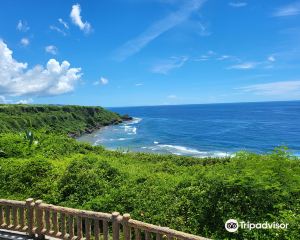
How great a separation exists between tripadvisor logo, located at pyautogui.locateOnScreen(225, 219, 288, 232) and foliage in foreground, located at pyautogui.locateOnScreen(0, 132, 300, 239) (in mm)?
109

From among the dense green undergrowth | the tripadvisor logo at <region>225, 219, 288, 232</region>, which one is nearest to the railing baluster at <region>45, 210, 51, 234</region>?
the tripadvisor logo at <region>225, 219, 288, 232</region>

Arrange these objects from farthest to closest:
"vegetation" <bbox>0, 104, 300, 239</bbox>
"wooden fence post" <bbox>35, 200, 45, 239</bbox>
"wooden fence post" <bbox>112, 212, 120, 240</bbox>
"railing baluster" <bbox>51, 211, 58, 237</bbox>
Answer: "wooden fence post" <bbox>35, 200, 45, 239</bbox> < "railing baluster" <bbox>51, 211, 58, 237</bbox> < "vegetation" <bbox>0, 104, 300, 239</bbox> < "wooden fence post" <bbox>112, 212, 120, 240</bbox>

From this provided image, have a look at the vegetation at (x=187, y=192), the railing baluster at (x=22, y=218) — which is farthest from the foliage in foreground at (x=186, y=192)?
the railing baluster at (x=22, y=218)

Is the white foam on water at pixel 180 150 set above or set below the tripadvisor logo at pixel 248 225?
below

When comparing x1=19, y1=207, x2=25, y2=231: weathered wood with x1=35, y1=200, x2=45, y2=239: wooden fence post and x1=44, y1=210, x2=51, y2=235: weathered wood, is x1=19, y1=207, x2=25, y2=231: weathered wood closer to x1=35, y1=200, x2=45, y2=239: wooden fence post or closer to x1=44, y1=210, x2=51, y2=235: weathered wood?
x1=35, y1=200, x2=45, y2=239: wooden fence post

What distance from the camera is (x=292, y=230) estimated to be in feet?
22.4

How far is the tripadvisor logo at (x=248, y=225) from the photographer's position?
23.0 ft

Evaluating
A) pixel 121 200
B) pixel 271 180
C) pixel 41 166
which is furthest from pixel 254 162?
pixel 41 166

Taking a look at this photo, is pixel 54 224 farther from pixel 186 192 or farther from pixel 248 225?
pixel 248 225

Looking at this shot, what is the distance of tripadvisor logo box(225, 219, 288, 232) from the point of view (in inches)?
276

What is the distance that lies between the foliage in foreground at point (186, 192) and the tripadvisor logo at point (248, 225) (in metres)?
0.11

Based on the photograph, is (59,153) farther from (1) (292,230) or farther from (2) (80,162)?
A: (1) (292,230)

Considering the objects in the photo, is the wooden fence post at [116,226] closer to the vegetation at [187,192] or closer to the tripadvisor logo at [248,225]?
the vegetation at [187,192]

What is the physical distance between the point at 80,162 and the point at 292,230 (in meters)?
8.98
